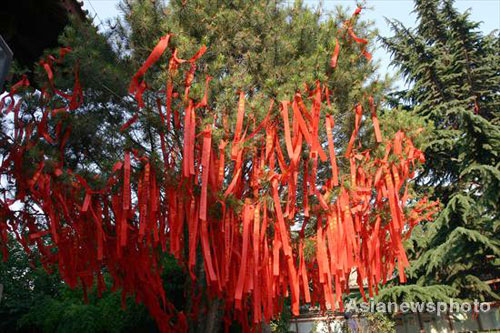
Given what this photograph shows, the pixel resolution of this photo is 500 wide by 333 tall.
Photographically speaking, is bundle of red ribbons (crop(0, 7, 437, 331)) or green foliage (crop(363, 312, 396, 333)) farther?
green foliage (crop(363, 312, 396, 333))

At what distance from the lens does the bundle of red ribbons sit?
10.4 feet

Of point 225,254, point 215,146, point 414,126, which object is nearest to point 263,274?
point 225,254

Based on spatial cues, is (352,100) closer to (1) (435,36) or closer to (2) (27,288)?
(1) (435,36)

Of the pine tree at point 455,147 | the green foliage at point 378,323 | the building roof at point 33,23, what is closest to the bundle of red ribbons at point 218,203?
the building roof at point 33,23

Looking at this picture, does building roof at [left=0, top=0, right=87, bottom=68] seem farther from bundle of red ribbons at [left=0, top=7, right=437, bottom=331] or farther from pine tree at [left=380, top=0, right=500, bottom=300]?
pine tree at [left=380, top=0, right=500, bottom=300]

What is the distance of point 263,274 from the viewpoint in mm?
3469

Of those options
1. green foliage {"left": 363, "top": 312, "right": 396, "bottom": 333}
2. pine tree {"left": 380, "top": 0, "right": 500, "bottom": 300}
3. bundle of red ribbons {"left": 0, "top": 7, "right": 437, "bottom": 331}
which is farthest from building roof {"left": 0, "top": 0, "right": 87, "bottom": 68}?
green foliage {"left": 363, "top": 312, "right": 396, "bottom": 333}

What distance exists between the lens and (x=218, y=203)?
3430mm

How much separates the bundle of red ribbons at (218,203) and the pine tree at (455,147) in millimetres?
5228

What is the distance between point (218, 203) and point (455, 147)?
28.2 feet

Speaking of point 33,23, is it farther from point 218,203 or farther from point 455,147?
point 455,147

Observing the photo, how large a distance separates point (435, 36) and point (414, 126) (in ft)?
29.7

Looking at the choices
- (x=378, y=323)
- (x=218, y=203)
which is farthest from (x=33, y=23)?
(x=378, y=323)

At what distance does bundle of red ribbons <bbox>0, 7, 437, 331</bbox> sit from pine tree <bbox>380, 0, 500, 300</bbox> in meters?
5.23
